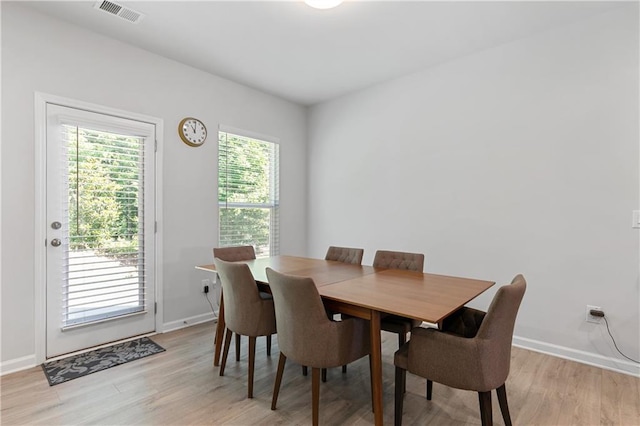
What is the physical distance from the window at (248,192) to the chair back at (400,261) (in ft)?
6.42

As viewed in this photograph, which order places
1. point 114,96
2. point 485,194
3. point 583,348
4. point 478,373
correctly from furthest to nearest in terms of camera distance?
point 485,194, point 114,96, point 583,348, point 478,373

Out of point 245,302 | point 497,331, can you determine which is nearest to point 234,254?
point 245,302

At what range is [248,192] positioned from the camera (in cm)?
418

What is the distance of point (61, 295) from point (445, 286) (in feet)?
10.0

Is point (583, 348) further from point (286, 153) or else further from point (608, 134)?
point (286, 153)

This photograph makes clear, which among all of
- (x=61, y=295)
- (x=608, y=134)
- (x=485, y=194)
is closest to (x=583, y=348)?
(x=485, y=194)

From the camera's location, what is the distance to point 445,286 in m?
2.03

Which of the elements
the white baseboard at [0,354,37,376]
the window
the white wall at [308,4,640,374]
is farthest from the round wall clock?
the white baseboard at [0,354,37,376]

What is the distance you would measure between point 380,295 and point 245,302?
0.93 metres

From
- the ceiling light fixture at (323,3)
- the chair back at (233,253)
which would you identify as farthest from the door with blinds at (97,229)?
the ceiling light fixture at (323,3)

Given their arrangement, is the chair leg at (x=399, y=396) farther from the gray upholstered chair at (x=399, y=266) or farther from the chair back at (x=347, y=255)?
the chair back at (x=347, y=255)

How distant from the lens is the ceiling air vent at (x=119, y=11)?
2.49m

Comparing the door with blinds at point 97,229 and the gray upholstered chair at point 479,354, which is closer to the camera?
the gray upholstered chair at point 479,354

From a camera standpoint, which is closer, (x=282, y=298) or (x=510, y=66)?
(x=282, y=298)
